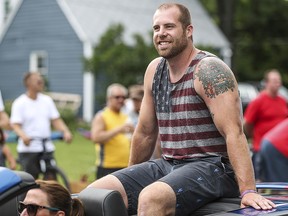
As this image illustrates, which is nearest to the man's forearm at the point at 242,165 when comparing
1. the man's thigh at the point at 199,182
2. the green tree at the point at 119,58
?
the man's thigh at the point at 199,182

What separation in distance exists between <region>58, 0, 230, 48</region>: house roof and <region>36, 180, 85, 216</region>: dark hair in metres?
21.6

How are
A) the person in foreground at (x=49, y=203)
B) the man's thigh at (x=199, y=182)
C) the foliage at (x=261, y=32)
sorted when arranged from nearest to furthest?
the person in foreground at (x=49, y=203)
the man's thigh at (x=199, y=182)
the foliage at (x=261, y=32)

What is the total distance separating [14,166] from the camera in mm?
8398

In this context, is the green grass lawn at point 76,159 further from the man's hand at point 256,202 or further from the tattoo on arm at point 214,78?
the man's hand at point 256,202

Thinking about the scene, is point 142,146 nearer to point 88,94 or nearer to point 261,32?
point 88,94

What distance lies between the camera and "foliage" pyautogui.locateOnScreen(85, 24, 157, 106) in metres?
23.0

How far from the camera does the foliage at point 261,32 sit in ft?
119

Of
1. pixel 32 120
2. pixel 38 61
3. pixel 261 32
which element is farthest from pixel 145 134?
pixel 261 32

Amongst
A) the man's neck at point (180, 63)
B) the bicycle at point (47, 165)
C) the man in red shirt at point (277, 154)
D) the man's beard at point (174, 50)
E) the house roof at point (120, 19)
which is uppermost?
the house roof at point (120, 19)

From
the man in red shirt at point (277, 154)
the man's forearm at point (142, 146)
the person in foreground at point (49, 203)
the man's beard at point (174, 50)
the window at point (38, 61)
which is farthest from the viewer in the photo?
the window at point (38, 61)

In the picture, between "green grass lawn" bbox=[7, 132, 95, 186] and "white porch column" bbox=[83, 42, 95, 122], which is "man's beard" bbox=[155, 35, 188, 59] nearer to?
"green grass lawn" bbox=[7, 132, 95, 186]

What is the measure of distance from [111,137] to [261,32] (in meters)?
29.6

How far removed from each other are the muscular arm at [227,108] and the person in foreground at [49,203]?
0.87 m

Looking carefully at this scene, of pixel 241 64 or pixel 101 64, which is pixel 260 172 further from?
pixel 241 64
